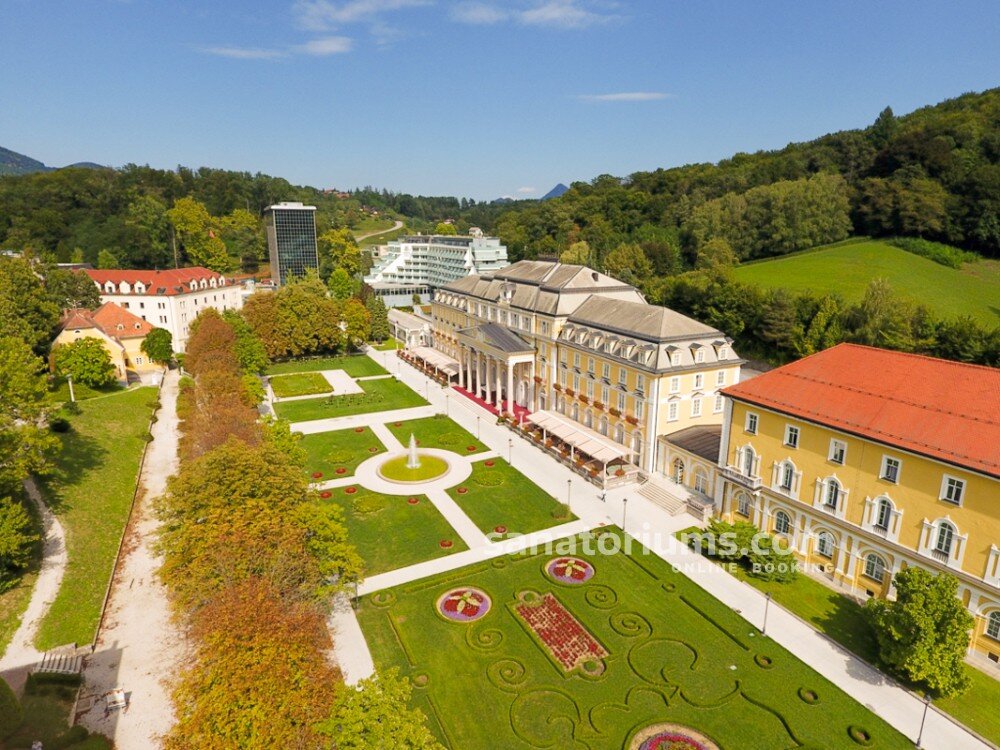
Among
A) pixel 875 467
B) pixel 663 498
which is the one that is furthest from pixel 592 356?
pixel 875 467

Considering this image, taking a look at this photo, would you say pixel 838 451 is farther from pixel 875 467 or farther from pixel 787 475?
pixel 787 475

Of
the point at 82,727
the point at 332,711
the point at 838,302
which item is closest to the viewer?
the point at 332,711

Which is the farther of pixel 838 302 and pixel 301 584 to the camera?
pixel 838 302

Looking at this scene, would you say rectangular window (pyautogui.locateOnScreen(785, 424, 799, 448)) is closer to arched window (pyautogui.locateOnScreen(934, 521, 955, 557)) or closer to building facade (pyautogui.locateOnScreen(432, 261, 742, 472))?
arched window (pyautogui.locateOnScreen(934, 521, 955, 557))

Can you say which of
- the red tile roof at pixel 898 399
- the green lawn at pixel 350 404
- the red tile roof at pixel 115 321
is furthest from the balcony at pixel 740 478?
the red tile roof at pixel 115 321

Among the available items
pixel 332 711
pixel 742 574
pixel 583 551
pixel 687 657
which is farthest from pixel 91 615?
pixel 742 574

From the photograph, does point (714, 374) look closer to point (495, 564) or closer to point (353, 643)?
point (495, 564)

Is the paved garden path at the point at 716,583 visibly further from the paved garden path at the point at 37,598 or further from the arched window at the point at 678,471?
the paved garden path at the point at 37,598
